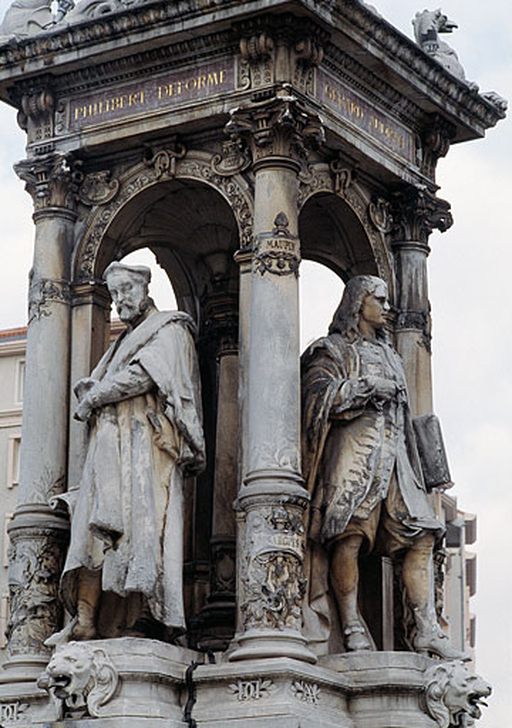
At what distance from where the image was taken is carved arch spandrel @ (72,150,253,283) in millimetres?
20188

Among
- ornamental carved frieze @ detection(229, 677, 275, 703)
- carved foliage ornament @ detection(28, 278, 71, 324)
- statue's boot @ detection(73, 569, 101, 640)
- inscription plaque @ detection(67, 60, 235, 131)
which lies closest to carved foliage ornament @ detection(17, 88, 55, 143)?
inscription plaque @ detection(67, 60, 235, 131)

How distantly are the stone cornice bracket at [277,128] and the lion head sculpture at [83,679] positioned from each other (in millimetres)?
4851

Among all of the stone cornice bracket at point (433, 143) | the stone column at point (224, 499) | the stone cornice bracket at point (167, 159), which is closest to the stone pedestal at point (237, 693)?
the stone column at point (224, 499)

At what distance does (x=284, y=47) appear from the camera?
19891 millimetres

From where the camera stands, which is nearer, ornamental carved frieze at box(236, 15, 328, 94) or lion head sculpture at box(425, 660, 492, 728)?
lion head sculpture at box(425, 660, 492, 728)

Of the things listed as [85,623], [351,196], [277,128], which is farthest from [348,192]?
[85,623]

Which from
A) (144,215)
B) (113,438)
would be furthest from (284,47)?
(113,438)

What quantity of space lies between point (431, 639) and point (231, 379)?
3500 millimetres

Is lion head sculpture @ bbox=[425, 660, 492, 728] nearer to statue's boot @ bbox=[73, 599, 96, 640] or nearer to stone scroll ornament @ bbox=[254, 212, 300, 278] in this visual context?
statue's boot @ bbox=[73, 599, 96, 640]

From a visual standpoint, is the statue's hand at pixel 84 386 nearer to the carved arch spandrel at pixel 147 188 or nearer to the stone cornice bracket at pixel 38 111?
the carved arch spandrel at pixel 147 188

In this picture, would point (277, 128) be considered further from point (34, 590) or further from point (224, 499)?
point (34, 590)

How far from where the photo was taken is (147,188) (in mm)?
20891

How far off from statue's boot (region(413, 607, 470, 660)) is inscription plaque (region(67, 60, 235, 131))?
5343mm

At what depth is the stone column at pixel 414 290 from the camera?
2175 cm
